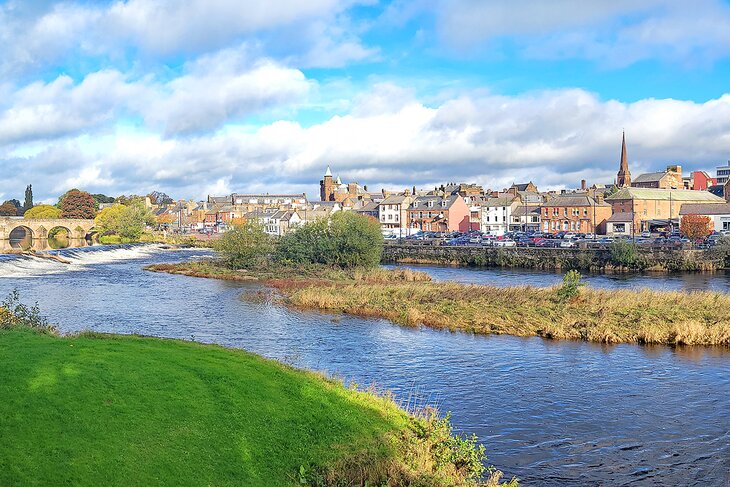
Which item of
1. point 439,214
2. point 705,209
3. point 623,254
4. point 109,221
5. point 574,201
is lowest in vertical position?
point 623,254

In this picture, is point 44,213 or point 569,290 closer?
point 569,290

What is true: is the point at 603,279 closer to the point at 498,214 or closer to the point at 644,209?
the point at 644,209

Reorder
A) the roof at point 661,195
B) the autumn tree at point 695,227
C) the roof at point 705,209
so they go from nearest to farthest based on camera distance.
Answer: the autumn tree at point 695,227
the roof at point 705,209
the roof at point 661,195

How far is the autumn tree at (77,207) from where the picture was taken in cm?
16538

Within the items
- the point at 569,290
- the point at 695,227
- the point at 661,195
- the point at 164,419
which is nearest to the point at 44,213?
the point at 661,195

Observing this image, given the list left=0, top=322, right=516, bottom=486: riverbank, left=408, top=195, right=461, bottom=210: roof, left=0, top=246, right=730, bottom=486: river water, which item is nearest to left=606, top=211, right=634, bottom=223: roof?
left=408, top=195, right=461, bottom=210: roof

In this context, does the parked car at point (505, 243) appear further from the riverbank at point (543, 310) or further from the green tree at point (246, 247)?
the riverbank at point (543, 310)

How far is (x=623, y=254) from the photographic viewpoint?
3199 inches

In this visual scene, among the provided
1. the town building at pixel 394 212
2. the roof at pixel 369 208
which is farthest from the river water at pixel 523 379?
the roof at pixel 369 208

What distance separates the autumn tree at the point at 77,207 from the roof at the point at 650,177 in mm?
148328

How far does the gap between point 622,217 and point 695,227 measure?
76.7ft

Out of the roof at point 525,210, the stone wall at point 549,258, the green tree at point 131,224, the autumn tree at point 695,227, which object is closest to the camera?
the stone wall at point 549,258

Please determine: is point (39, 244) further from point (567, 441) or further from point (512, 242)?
point (567, 441)

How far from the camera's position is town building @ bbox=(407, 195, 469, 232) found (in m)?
156
